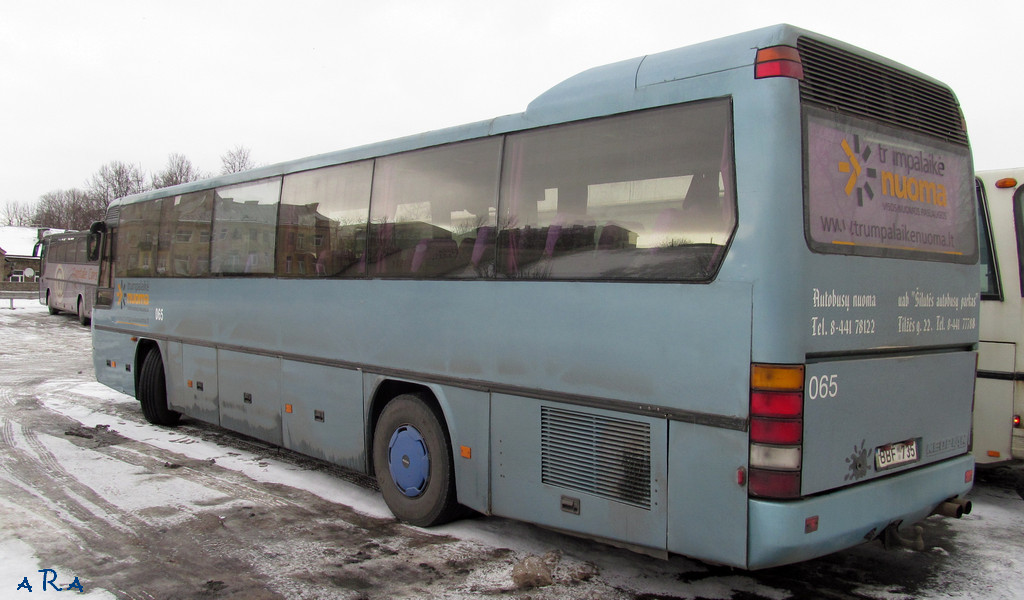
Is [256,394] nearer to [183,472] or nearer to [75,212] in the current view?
[183,472]

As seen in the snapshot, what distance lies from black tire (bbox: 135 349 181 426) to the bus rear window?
8.97m

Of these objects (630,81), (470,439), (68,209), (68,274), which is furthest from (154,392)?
(68,209)

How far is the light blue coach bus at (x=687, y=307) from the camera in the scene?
151 inches

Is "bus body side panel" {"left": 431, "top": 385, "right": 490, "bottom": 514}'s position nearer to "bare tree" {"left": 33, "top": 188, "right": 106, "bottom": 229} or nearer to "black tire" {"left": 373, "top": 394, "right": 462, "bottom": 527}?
"black tire" {"left": 373, "top": 394, "right": 462, "bottom": 527}

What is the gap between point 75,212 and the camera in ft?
308

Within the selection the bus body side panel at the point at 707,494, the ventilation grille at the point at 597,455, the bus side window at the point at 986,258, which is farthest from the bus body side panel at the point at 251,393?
the bus side window at the point at 986,258

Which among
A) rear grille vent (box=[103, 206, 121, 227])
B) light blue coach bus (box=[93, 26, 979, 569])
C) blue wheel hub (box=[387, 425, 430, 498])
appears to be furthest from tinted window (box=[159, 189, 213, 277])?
blue wheel hub (box=[387, 425, 430, 498])

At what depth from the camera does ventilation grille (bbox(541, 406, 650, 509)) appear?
14.2 ft

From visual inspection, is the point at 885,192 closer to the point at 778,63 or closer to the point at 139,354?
the point at 778,63

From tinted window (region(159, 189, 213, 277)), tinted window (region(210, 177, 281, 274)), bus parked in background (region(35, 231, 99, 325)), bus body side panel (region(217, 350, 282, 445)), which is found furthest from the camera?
bus parked in background (region(35, 231, 99, 325))

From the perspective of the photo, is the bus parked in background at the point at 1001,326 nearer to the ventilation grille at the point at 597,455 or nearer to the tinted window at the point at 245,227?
the ventilation grille at the point at 597,455

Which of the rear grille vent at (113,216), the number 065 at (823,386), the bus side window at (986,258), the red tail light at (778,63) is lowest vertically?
the number 065 at (823,386)

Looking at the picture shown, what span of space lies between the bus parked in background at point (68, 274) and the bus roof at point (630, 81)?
93.1ft

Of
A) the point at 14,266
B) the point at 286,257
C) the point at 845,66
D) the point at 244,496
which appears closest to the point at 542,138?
the point at 845,66
